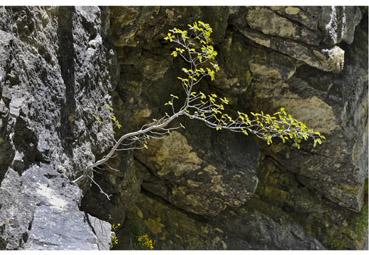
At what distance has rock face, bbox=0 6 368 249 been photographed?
5316 mm

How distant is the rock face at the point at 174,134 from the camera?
5316 mm

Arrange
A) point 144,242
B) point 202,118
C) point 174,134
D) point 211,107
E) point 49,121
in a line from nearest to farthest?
point 49,121 < point 202,118 < point 211,107 < point 174,134 < point 144,242

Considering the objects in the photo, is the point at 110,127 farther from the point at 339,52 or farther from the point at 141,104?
the point at 339,52

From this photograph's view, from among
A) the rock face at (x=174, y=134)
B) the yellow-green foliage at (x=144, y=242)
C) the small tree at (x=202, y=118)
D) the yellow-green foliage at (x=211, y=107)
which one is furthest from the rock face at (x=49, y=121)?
the yellow-green foliage at (x=144, y=242)

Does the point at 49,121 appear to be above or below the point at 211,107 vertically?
below

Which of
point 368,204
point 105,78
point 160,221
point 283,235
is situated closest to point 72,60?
point 105,78

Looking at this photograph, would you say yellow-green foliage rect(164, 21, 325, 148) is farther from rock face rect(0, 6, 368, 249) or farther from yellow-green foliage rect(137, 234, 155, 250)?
yellow-green foliage rect(137, 234, 155, 250)

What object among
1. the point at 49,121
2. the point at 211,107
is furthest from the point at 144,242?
the point at 49,121

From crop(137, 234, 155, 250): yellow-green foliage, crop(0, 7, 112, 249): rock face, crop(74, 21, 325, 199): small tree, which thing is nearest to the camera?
crop(0, 7, 112, 249): rock face

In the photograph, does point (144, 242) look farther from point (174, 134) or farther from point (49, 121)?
point (49, 121)

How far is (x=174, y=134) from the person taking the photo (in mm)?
10227

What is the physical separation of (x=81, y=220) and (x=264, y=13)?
6213mm

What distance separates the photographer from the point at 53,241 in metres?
4.79

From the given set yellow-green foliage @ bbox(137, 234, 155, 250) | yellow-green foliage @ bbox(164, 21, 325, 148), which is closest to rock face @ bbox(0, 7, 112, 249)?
yellow-green foliage @ bbox(164, 21, 325, 148)
